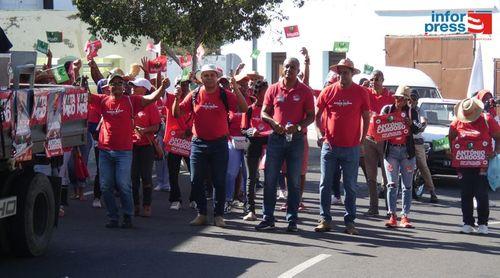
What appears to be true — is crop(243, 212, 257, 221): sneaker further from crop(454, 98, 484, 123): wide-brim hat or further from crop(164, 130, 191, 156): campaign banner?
crop(454, 98, 484, 123): wide-brim hat

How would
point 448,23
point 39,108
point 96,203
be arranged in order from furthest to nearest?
point 448,23 < point 96,203 < point 39,108

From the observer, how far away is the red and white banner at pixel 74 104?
32.2 ft

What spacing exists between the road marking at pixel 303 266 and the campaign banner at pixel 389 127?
2.76m

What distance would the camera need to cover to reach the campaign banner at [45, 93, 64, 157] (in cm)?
931

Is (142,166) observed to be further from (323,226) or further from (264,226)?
(323,226)

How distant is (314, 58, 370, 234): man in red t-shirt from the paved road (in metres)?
0.44

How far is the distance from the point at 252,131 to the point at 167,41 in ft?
44.3

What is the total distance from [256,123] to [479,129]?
2.86m

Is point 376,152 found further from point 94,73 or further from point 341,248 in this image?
point 94,73

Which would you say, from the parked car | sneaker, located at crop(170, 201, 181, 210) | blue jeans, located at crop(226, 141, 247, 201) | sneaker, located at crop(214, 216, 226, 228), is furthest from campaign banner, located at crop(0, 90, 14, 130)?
the parked car

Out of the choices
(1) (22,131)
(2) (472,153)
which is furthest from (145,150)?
(2) (472,153)

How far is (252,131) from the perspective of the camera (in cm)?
1251

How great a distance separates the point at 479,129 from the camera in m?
11.6

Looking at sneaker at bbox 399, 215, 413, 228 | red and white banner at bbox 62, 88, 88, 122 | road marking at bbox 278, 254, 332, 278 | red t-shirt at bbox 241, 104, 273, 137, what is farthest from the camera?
red t-shirt at bbox 241, 104, 273, 137
